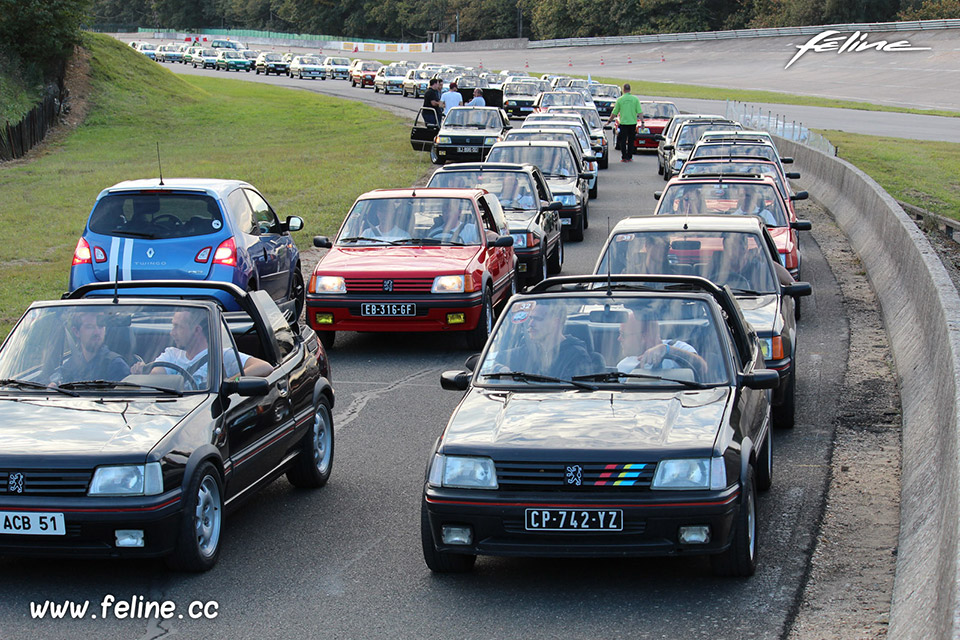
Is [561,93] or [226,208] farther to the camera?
[561,93]

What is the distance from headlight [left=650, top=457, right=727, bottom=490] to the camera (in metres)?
6.07

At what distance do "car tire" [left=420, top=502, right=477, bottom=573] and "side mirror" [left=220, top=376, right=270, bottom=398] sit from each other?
1.21 meters

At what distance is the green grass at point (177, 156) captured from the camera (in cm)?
2167

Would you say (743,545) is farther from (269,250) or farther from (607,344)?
(269,250)

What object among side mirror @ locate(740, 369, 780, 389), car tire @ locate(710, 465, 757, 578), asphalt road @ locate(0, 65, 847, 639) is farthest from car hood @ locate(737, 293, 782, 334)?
car tire @ locate(710, 465, 757, 578)

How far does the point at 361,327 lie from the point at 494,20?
463 feet

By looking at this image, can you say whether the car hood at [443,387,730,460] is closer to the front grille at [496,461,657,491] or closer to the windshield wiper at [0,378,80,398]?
the front grille at [496,461,657,491]

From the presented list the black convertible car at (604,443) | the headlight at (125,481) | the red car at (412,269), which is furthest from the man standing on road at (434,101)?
the headlight at (125,481)

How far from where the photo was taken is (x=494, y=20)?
491 ft

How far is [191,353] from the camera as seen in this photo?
7301 mm

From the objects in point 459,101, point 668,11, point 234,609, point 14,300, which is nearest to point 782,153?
point 459,101

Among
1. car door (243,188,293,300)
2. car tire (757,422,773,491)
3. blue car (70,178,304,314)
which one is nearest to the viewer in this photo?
car tire (757,422,773,491)

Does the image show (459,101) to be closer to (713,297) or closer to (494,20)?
(713,297)

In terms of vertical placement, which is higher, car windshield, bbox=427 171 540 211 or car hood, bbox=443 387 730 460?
car hood, bbox=443 387 730 460
